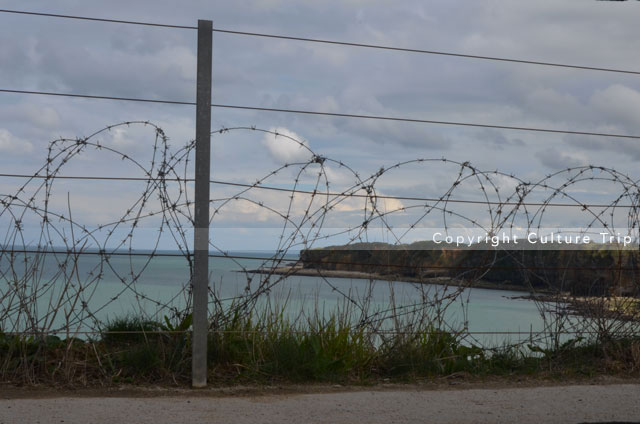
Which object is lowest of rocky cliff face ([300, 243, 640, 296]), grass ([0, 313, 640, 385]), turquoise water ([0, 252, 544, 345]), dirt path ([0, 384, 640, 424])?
dirt path ([0, 384, 640, 424])

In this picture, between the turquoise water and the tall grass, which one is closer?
the tall grass

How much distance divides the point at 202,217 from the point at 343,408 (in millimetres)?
1842

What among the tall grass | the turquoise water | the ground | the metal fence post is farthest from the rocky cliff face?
the ground

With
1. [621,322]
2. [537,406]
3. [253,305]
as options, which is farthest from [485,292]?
[253,305]

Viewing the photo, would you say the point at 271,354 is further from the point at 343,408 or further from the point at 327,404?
the point at 343,408

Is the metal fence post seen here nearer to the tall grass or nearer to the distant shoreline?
the tall grass

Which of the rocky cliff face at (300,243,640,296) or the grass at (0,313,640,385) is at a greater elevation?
the rocky cliff face at (300,243,640,296)

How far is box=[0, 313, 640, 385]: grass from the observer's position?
5.66 m

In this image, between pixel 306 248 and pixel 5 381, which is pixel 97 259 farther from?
pixel 306 248

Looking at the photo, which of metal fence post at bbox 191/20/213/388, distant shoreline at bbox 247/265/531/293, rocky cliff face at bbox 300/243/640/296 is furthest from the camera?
rocky cliff face at bbox 300/243/640/296

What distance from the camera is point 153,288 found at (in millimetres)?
6660

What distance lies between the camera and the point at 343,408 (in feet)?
16.3

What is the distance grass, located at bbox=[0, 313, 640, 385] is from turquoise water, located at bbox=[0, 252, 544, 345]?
0.13m

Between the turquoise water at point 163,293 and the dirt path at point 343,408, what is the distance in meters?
0.85
